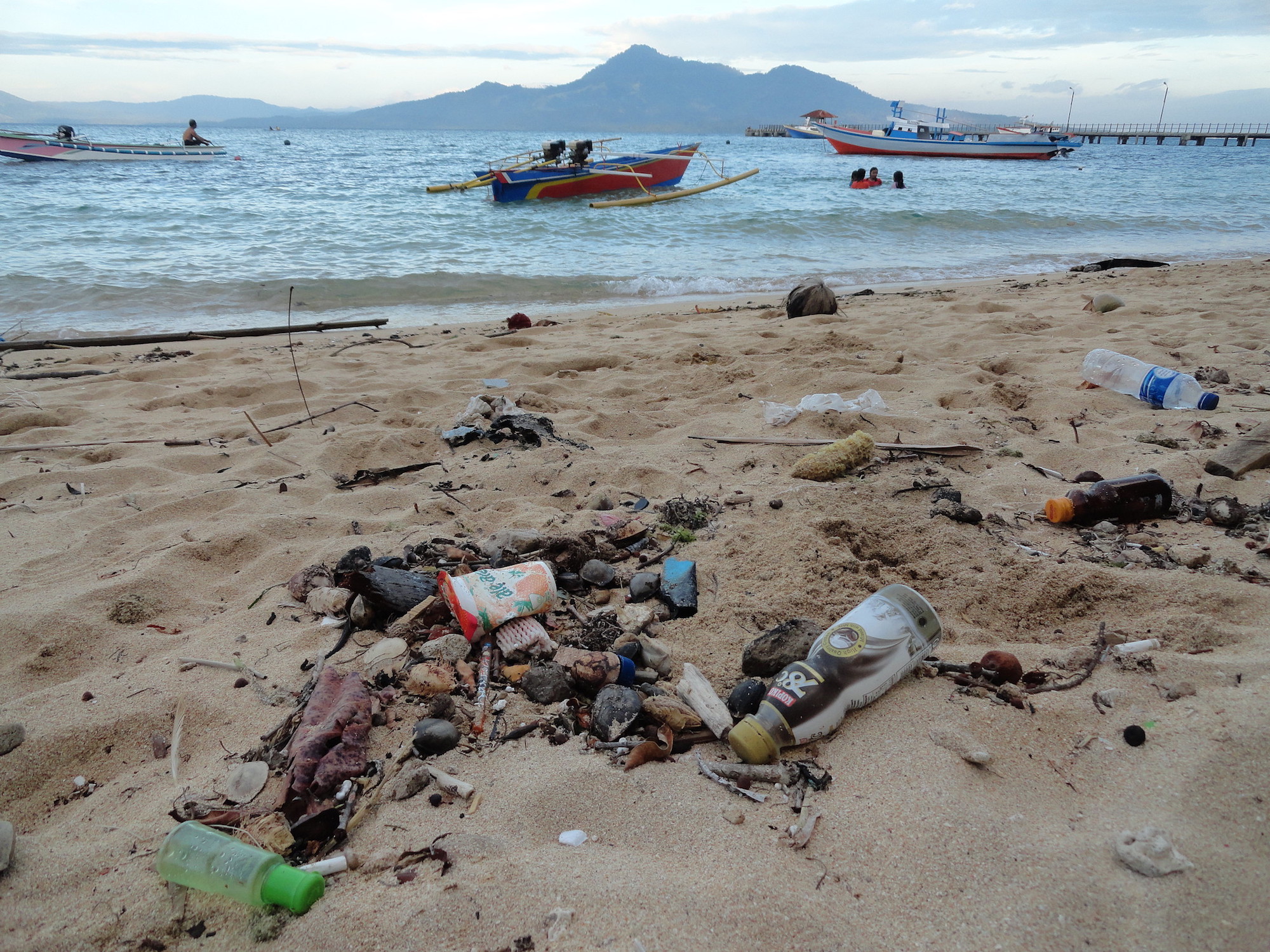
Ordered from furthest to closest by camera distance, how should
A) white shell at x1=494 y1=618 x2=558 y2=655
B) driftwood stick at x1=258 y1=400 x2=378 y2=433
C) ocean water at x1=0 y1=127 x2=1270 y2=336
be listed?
1. ocean water at x1=0 y1=127 x2=1270 y2=336
2. driftwood stick at x1=258 y1=400 x2=378 y2=433
3. white shell at x1=494 y1=618 x2=558 y2=655

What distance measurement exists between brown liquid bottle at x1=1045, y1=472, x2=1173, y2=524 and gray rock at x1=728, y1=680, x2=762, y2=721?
1280mm

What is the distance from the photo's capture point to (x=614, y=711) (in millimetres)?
1462

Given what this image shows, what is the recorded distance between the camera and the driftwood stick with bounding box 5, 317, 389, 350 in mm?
5141

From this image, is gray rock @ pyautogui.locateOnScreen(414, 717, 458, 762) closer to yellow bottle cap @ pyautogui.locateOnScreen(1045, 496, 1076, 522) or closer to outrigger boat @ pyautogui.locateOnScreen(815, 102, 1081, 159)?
yellow bottle cap @ pyautogui.locateOnScreen(1045, 496, 1076, 522)

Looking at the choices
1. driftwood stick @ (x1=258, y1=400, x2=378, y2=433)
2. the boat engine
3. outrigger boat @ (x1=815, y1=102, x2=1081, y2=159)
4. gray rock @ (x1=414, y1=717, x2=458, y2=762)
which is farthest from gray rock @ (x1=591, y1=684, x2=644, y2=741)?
outrigger boat @ (x1=815, y1=102, x2=1081, y2=159)

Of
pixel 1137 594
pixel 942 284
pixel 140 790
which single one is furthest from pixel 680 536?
pixel 942 284

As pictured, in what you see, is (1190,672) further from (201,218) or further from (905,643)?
(201,218)

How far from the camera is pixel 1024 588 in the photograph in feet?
5.97

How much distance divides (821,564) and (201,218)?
1285 centimetres

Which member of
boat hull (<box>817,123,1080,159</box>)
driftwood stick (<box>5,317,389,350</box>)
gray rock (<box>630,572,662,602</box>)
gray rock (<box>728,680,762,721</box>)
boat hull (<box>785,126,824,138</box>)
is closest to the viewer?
gray rock (<box>728,680,762,721</box>)

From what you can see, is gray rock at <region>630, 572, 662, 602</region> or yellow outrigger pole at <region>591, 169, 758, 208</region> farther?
yellow outrigger pole at <region>591, 169, 758, 208</region>

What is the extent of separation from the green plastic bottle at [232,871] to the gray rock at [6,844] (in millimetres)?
237

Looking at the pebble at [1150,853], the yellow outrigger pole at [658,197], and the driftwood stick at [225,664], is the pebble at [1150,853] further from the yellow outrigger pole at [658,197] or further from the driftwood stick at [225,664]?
the yellow outrigger pole at [658,197]

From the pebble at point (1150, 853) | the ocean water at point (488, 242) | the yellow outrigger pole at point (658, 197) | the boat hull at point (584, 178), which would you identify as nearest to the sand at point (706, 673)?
the pebble at point (1150, 853)
